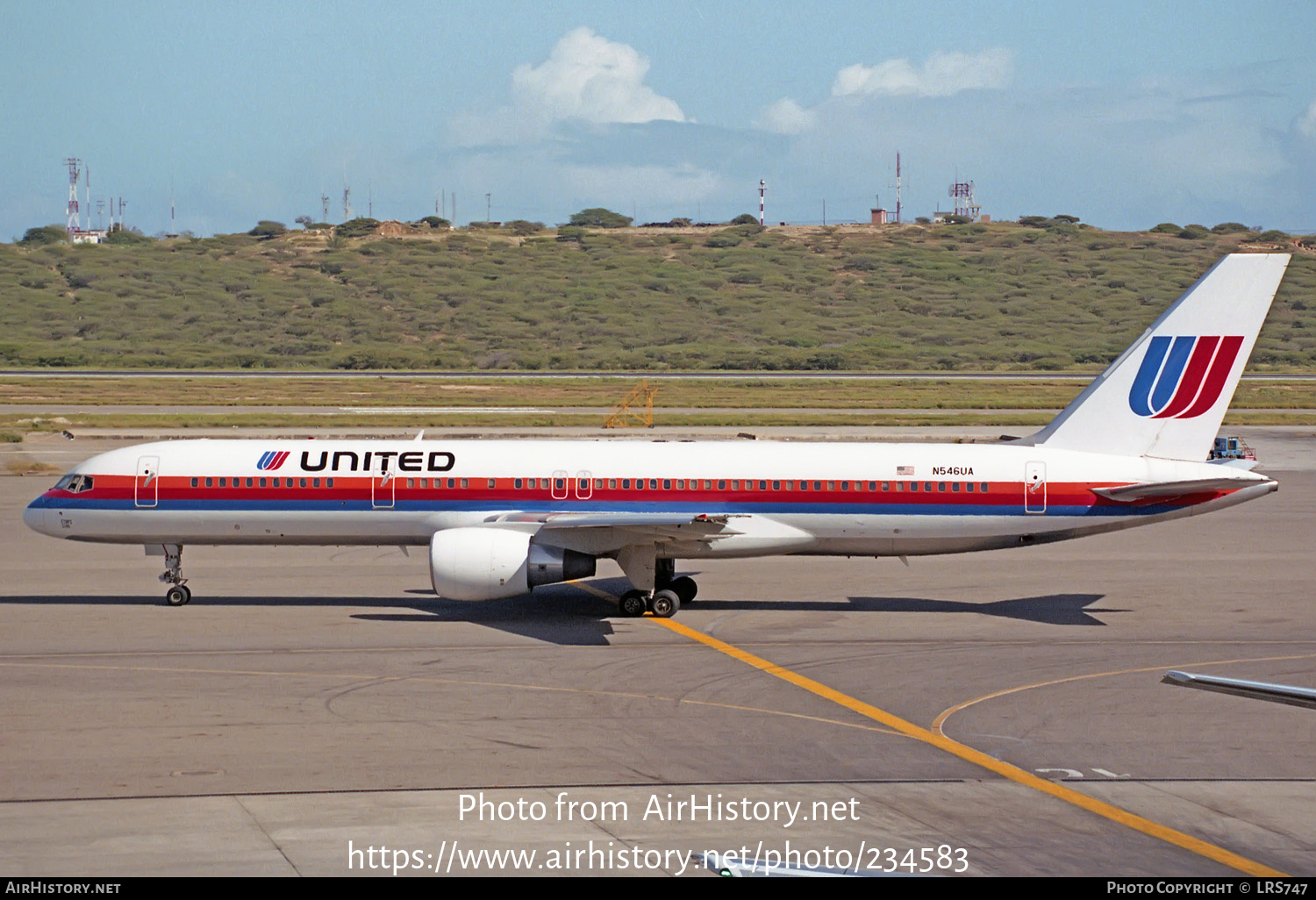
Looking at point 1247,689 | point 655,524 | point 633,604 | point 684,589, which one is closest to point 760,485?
point 684,589

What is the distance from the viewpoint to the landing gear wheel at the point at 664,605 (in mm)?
30109

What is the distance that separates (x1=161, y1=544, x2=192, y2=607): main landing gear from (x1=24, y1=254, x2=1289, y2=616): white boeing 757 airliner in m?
0.04

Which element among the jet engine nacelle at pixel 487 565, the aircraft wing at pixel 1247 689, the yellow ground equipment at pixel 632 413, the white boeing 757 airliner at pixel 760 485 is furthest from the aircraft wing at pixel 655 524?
the yellow ground equipment at pixel 632 413

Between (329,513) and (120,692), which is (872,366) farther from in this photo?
(120,692)

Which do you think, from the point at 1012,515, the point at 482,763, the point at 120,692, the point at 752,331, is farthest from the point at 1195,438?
the point at 752,331

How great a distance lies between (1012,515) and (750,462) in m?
5.97

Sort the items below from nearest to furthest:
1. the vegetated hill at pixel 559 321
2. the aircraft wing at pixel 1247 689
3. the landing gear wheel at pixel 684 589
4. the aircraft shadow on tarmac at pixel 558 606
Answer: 1. the aircraft wing at pixel 1247 689
2. the aircraft shadow on tarmac at pixel 558 606
3. the landing gear wheel at pixel 684 589
4. the vegetated hill at pixel 559 321

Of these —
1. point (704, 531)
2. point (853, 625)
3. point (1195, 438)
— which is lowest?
point (853, 625)

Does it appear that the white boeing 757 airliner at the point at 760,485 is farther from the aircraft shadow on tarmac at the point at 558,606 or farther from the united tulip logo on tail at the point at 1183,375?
the aircraft shadow on tarmac at the point at 558,606

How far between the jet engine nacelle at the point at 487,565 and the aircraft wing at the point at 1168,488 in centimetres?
1219

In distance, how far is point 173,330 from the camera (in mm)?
171125

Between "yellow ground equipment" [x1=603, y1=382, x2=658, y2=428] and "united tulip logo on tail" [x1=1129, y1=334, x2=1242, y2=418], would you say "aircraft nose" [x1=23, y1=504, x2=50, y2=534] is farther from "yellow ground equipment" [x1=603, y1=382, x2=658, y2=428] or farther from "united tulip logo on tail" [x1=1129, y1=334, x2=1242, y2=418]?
"yellow ground equipment" [x1=603, y1=382, x2=658, y2=428]

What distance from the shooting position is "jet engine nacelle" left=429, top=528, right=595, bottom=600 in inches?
1110

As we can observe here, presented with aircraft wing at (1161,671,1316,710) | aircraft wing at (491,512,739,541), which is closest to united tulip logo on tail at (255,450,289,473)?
aircraft wing at (491,512,739,541)
